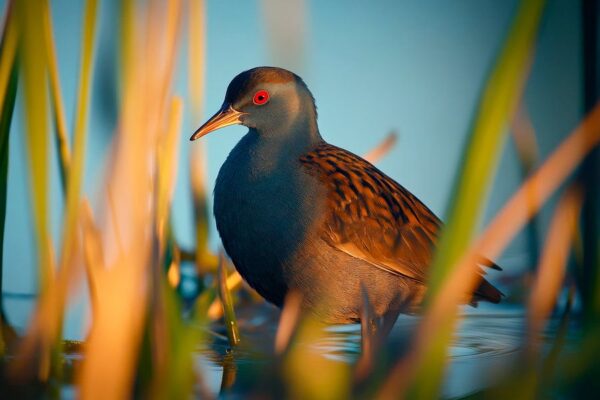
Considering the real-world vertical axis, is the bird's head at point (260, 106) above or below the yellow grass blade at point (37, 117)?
above

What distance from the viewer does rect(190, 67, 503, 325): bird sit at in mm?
3807

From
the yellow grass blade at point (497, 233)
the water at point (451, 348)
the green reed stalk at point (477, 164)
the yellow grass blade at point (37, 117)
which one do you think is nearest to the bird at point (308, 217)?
the water at point (451, 348)

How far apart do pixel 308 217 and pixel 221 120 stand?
78cm

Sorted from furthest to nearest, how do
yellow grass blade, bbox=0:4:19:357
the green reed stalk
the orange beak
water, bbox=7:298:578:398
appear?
the orange beak → water, bbox=7:298:578:398 → yellow grass blade, bbox=0:4:19:357 → the green reed stalk

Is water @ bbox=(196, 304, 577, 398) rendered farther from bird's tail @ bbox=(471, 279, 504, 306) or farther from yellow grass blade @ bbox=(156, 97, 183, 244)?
yellow grass blade @ bbox=(156, 97, 183, 244)

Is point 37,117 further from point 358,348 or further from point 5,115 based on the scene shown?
point 358,348

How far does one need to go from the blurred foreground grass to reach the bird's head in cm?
147

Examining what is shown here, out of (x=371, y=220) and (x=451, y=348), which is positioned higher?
(x=371, y=220)

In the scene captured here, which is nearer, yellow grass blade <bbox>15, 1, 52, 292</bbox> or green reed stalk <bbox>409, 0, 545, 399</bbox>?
green reed stalk <bbox>409, 0, 545, 399</bbox>

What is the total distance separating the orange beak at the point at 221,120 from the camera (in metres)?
4.19

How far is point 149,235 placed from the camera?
2.28 m

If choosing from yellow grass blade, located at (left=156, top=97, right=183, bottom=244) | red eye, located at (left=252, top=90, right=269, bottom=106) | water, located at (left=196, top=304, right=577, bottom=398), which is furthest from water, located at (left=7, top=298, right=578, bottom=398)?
red eye, located at (left=252, top=90, right=269, bottom=106)

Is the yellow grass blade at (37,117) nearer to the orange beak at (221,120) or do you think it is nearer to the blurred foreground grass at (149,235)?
the blurred foreground grass at (149,235)

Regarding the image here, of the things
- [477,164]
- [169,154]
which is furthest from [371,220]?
[477,164]
